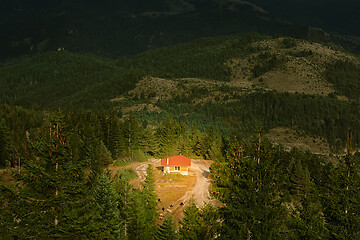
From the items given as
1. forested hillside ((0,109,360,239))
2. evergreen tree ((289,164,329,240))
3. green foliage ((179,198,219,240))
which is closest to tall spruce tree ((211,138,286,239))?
forested hillside ((0,109,360,239))

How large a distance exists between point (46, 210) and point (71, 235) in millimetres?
2122

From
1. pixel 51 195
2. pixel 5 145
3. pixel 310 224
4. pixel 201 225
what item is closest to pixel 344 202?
pixel 310 224

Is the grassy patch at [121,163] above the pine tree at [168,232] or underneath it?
underneath

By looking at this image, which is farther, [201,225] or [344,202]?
[201,225]

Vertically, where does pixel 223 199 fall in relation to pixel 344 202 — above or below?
below

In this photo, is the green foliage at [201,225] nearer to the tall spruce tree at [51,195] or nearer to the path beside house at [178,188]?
the tall spruce tree at [51,195]

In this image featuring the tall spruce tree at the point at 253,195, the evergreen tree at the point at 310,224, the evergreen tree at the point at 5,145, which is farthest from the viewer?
the evergreen tree at the point at 5,145

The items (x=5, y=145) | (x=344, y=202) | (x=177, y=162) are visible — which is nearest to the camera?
(x=344, y=202)

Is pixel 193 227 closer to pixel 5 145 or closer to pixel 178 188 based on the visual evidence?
pixel 178 188

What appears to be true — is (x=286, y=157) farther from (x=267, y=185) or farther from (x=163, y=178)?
(x=267, y=185)

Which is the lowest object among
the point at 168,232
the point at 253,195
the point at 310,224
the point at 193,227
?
the point at 168,232

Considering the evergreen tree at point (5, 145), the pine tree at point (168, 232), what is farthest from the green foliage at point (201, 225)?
the evergreen tree at point (5, 145)

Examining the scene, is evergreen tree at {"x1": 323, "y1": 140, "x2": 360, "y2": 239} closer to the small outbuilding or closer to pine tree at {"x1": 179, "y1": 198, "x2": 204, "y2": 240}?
pine tree at {"x1": 179, "y1": 198, "x2": 204, "y2": 240}

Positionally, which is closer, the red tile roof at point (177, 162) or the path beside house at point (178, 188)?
the path beside house at point (178, 188)
